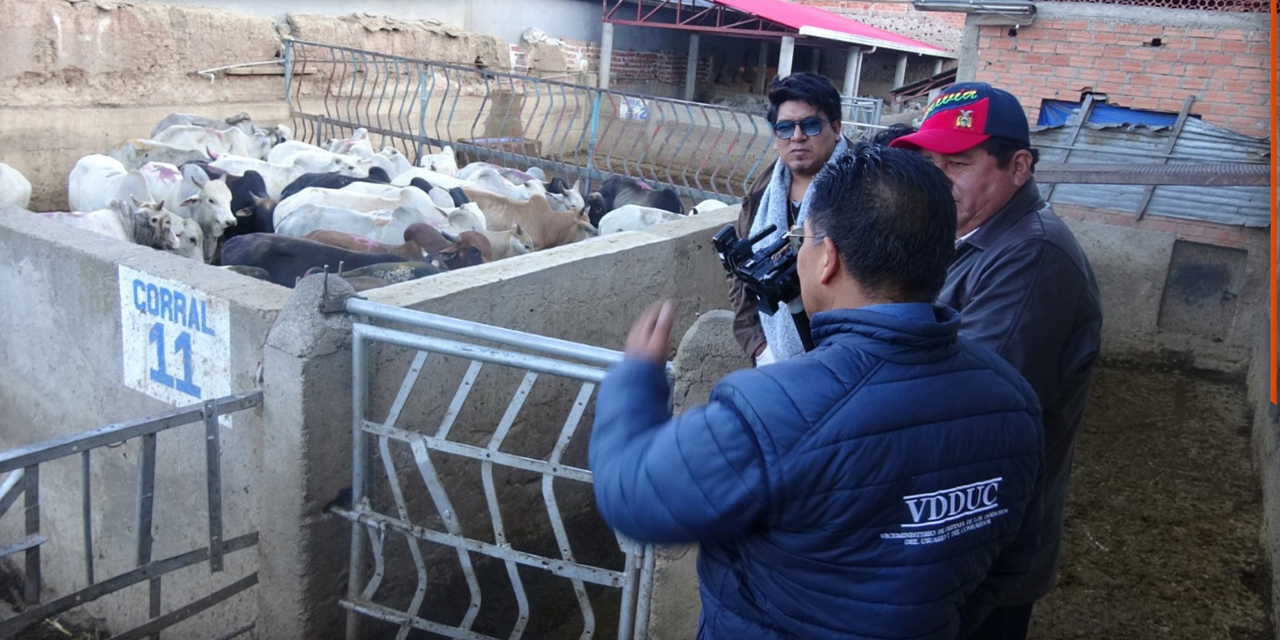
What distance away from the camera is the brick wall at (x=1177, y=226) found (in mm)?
8898

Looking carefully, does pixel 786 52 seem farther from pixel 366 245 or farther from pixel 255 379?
pixel 255 379

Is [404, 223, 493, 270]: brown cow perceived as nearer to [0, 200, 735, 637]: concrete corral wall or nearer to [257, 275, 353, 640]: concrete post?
[0, 200, 735, 637]: concrete corral wall

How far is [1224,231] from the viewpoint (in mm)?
8945

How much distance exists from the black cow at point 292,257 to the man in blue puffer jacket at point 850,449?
16.6ft

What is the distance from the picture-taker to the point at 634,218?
8.78 metres

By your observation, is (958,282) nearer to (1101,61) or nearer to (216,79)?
(1101,61)

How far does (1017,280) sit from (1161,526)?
4.44 metres

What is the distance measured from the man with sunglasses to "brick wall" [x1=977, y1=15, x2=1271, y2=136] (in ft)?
22.3

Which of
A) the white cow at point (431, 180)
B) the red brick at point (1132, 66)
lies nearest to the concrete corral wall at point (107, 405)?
the white cow at point (431, 180)

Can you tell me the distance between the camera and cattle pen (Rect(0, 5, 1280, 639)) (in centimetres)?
318

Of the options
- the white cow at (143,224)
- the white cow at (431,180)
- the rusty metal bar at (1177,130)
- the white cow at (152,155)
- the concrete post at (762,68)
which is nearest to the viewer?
the white cow at (143,224)

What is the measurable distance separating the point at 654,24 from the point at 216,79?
941 centimetres

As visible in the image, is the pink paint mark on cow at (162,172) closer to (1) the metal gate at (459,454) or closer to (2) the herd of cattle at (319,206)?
(2) the herd of cattle at (319,206)

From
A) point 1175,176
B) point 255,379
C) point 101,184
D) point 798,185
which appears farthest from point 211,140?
point 1175,176
